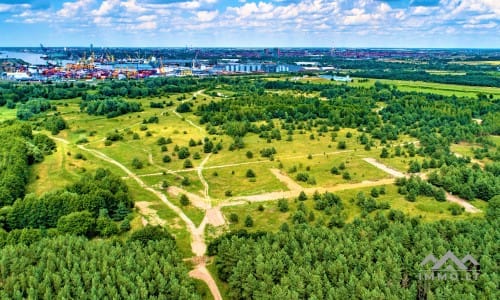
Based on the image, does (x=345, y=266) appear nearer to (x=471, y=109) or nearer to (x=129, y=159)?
(x=129, y=159)

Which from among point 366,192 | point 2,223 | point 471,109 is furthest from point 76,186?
point 471,109

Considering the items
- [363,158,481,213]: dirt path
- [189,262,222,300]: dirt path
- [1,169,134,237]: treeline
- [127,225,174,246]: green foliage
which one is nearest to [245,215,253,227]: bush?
[189,262,222,300]: dirt path

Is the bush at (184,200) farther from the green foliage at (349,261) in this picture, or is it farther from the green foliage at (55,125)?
the green foliage at (55,125)

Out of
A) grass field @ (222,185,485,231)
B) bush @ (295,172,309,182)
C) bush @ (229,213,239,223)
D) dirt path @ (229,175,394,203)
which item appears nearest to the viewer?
grass field @ (222,185,485,231)

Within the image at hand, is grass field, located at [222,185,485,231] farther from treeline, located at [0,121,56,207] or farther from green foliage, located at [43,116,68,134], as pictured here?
green foliage, located at [43,116,68,134]

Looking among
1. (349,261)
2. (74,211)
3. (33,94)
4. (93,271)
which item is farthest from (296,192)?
(33,94)
